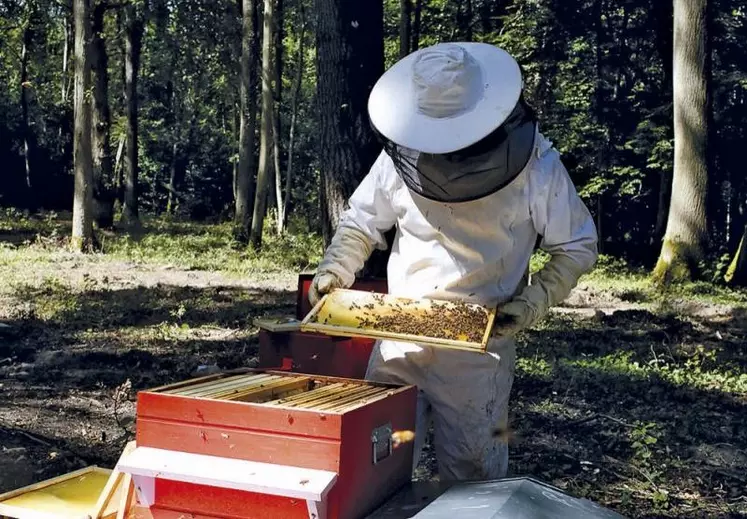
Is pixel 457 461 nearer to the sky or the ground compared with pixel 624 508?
nearer to the sky

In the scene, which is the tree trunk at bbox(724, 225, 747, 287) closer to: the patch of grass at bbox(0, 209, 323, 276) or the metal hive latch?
the patch of grass at bbox(0, 209, 323, 276)

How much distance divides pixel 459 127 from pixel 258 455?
114cm

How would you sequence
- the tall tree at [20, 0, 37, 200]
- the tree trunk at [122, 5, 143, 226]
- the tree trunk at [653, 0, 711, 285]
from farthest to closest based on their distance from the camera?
1. the tall tree at [20, 0, 37, 200]
2. the tree trunk at [122, 5, 143, 226]
3. the tree trunk at [653, 0, 711, 285]

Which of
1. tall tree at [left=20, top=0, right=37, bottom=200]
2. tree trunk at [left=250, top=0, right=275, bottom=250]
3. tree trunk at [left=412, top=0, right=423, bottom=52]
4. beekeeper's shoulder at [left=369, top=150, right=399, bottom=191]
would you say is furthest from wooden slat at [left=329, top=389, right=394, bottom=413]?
tall tree at [left=20, top=0, right=37, bottom=200]

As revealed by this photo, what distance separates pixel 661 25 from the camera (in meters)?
16.5

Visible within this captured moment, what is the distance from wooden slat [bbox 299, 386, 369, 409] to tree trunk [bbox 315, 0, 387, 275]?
2621 mm

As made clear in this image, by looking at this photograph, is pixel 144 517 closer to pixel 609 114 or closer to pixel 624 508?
pixel 624 508

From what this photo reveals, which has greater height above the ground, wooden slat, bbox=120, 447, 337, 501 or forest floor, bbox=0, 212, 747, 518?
wooden slat, bbox=120, 447, 337, 501

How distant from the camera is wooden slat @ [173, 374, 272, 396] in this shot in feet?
7.93

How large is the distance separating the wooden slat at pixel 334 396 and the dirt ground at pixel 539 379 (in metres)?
1.60

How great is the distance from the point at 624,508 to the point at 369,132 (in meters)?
2.57

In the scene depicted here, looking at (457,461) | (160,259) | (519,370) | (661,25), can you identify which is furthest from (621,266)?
(457,461)

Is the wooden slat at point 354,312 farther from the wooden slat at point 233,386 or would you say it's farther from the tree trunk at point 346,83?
the tree trunk at point 346,83

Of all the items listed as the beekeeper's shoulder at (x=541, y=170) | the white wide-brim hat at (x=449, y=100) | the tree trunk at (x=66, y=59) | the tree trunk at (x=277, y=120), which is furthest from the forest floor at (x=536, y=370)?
the tree trunk at (x=66, y=59)
